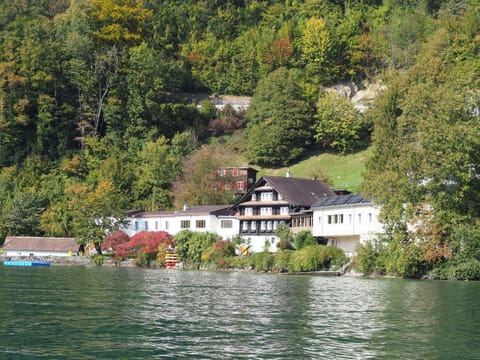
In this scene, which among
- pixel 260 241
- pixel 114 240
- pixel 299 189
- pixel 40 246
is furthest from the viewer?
pixel 40 246

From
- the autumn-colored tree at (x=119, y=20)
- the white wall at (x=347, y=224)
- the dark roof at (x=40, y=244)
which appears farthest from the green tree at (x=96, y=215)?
the autumn-colored tree at (x=119, y=20)

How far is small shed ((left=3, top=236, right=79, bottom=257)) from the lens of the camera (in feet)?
252

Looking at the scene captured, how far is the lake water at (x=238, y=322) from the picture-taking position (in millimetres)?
18906

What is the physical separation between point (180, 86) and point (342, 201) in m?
52.1

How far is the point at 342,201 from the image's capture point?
6122 centimetres

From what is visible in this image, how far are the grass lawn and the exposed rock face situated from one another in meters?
12.1

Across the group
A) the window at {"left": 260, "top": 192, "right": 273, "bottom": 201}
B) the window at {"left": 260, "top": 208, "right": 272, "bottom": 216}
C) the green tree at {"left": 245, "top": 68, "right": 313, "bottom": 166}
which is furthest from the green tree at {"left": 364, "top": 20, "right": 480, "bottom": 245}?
the green tree at {"left": 245, "top": 68, "right": 313, "bottom": 166}

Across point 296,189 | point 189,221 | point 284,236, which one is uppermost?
point 296,189

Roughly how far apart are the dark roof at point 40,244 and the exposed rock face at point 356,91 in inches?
1762

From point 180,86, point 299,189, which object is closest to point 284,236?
point 299,189

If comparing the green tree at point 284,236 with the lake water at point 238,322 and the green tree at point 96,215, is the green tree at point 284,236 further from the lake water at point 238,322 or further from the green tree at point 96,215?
the lake water at point 238,322

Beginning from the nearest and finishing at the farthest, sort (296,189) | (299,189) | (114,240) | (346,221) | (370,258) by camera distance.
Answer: (370,258) < (346,221) < (296,189) < (299,189) < (114,240)

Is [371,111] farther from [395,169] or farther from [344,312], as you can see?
[344,312]

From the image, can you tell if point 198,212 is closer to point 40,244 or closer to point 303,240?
point 303,240
